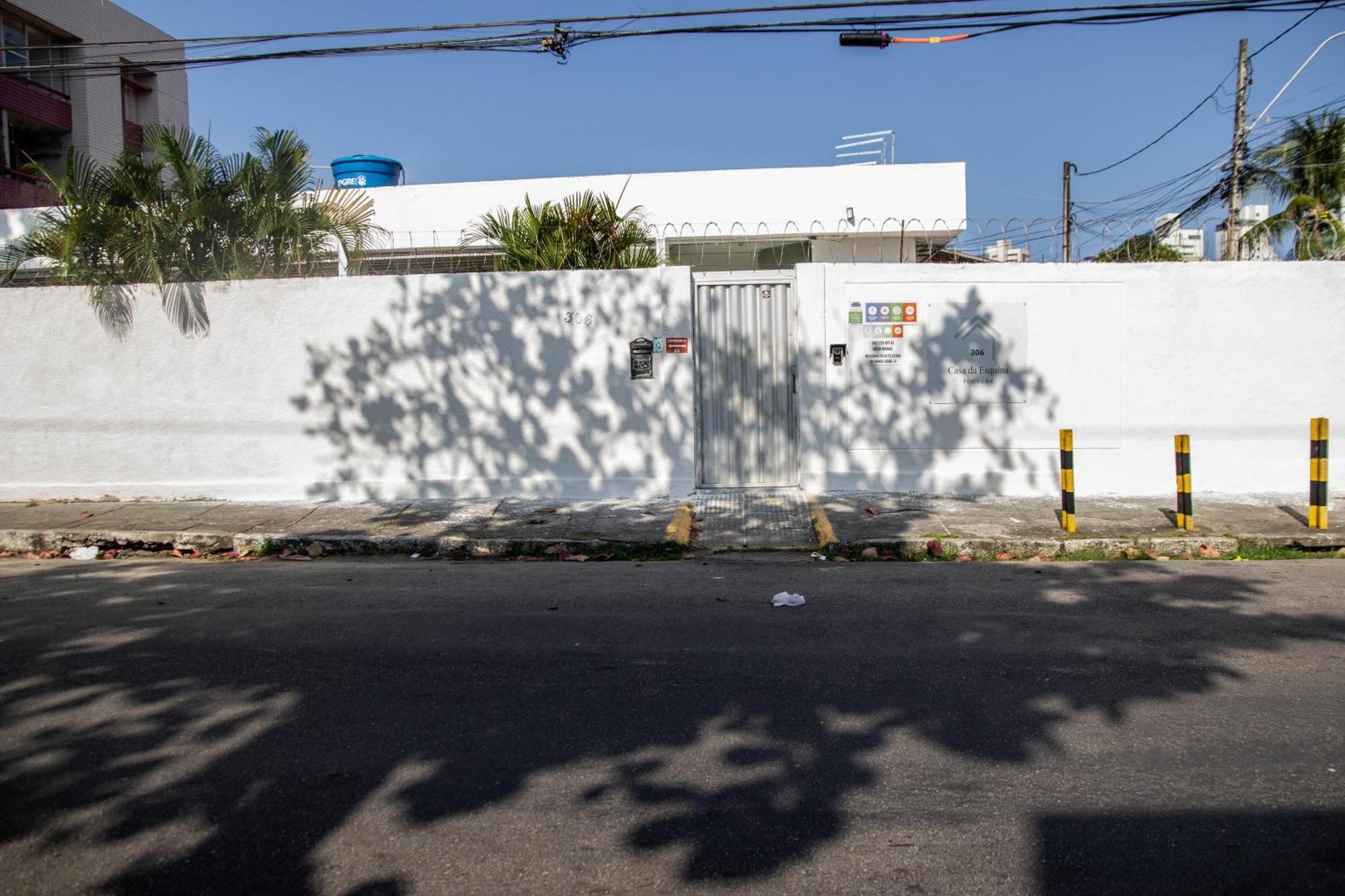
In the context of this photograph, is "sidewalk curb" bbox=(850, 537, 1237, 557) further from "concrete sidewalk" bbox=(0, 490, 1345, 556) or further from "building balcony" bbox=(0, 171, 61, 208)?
"building balcony" bbox=(0, 171, 61, 208)

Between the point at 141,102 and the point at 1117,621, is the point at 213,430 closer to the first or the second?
the point at 1117,621

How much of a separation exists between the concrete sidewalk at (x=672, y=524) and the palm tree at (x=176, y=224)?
246cm

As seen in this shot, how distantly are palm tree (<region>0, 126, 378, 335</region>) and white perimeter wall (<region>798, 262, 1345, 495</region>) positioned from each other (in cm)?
623

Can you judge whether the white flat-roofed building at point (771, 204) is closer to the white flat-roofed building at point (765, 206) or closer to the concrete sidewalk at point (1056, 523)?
the white flat-roofed building at point (765, 206)

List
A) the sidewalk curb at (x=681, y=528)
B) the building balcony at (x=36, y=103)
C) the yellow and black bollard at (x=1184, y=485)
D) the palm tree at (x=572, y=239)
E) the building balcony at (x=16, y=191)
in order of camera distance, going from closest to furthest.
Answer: the yellow and black bollard at (x=1184, y=485), the sidewalk curb at (x=681, y=528), the palm tree at (x=572, y=239), the building balcony at (x=16, y=191), the building balcony at (x=36, y=103)

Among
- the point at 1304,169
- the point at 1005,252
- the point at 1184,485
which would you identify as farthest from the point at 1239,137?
the point at 1184,485

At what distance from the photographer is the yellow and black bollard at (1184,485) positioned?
912cm

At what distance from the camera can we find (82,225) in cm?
1128

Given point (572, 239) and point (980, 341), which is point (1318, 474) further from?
point (572, 239)

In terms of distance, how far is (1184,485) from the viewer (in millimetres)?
9133

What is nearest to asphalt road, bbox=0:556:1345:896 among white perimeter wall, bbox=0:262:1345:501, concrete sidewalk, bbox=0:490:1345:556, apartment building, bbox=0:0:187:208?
concrete sidewalk, bbox=0:490:1345:556

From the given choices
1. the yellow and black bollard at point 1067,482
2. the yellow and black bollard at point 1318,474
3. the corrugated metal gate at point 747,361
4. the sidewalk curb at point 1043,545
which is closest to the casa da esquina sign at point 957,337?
the corrugated metal gate at point 747,361

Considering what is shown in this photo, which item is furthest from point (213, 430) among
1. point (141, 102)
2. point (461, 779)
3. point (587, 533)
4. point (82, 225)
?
point (141, 102)

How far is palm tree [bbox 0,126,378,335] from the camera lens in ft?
37.2
